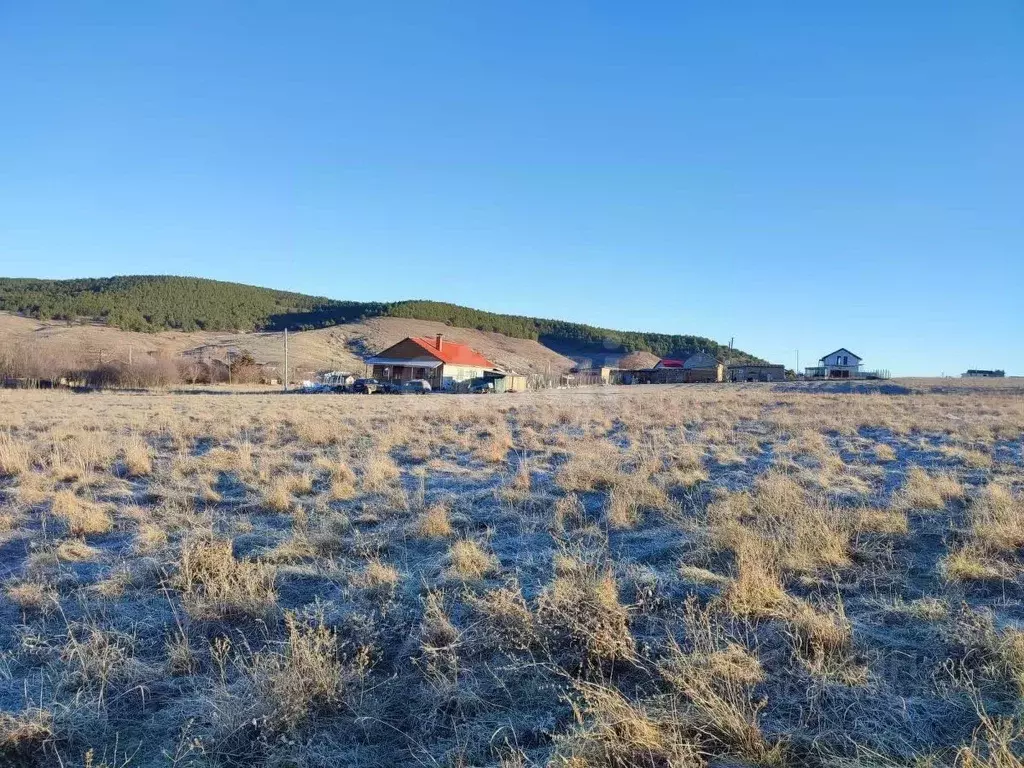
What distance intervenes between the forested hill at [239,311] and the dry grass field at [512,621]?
10832 centimetres

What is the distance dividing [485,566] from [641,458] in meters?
5.99

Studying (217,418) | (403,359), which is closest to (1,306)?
(403,359)

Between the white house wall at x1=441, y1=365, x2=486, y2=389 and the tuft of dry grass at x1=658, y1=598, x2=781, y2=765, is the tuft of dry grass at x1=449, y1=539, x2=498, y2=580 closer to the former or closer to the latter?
the tuft of dry grass at x1=658, y1=598, x2=781, y2=765

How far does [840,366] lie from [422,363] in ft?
190

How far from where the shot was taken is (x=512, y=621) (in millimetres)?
3783

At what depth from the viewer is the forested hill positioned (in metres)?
102

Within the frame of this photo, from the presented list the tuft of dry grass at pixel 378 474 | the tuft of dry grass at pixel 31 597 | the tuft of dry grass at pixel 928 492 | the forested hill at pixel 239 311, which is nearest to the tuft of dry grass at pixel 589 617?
the tuft of dry grass at pixel 31 597

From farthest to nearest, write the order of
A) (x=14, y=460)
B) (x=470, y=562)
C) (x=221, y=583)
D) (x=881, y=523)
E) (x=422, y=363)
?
(x=422, y=363) → (x=14, y=460) → (x=881, y=523) → (x=470, y=562) → (x=221, y=583)

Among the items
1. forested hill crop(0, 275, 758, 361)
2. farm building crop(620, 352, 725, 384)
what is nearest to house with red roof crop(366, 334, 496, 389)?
farm building crop(620, 352, 725, 384)

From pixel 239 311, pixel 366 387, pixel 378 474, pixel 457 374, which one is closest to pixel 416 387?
pixel 366 387

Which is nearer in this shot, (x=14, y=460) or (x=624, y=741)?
(x=624, y=741)

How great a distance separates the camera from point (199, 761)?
2.76m

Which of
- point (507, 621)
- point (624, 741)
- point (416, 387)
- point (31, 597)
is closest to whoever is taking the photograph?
point (624, 741)

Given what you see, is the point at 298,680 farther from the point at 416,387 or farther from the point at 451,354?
the point at 451,354
